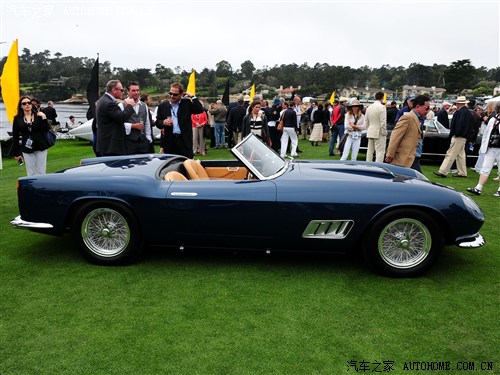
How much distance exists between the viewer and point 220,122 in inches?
563

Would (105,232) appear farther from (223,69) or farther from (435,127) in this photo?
(223,69)

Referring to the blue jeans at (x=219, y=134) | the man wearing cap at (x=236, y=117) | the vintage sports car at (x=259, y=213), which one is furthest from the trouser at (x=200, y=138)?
the vintage sports car at (x=259, y=213)

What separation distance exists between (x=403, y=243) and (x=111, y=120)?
13.4ft

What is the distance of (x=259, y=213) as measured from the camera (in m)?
3.85

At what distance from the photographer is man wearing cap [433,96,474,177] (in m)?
8.87

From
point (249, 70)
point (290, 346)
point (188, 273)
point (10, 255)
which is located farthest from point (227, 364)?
point (249, 70)

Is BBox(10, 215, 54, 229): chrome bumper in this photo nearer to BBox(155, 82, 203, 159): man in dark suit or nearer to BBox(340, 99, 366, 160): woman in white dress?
BBox(155, 82, 203, 159): man in dark suit

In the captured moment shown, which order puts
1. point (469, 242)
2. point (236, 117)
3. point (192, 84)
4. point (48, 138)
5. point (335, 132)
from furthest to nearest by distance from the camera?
point (236, 117) < point (335, 132) < point (192, 84) < point (48, 138) < point (469, 242)

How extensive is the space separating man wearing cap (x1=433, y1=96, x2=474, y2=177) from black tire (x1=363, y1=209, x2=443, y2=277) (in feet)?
20.0

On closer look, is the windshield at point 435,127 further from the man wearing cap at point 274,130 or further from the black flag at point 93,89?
the black flag at point 93,89

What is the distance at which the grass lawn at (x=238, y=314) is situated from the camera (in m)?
2.70

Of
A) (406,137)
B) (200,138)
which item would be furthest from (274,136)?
(406,137)

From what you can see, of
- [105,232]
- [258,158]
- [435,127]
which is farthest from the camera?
[435,127]

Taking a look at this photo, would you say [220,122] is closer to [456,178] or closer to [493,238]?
[456,178]
